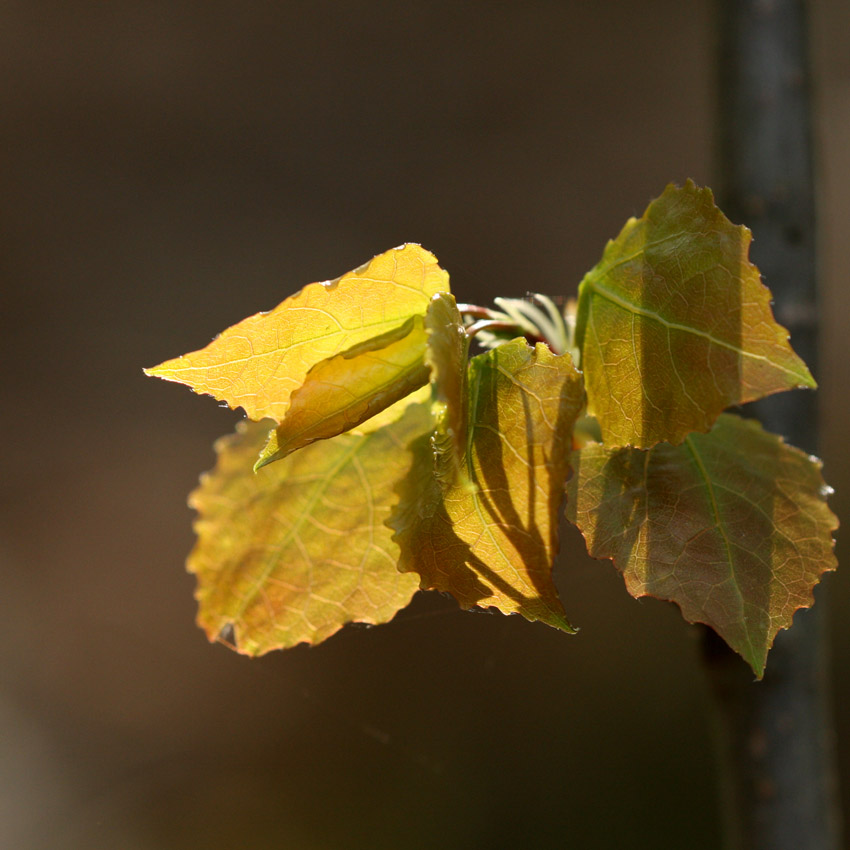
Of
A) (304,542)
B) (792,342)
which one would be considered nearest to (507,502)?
(304,542)

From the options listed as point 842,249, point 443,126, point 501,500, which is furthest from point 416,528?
point 842,249

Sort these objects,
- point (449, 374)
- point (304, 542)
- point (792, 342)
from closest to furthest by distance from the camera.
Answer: point (449, 374) < point (304, 542) < point (792, 342)

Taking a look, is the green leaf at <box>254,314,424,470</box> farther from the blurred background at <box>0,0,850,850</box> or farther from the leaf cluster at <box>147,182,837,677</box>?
the blurred background at <box>0,0,850,850</box>

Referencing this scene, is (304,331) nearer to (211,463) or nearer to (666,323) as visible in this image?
(666,323)

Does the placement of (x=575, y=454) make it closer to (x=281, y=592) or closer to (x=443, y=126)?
(x=281, y=592)

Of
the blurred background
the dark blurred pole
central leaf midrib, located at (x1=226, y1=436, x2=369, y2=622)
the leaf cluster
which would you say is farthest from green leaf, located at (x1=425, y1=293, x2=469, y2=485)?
the blurred background

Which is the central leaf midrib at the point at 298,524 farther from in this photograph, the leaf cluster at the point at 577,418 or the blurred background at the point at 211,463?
the blurred background at the point at 211,463

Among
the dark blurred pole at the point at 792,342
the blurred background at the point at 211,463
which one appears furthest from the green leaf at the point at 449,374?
the blurred background at the point at 211,463
